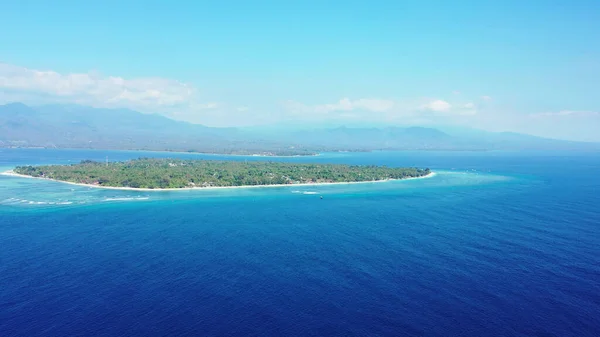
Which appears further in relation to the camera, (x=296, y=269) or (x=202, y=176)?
(x=202, y=176)

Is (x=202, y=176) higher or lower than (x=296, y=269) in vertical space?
higher

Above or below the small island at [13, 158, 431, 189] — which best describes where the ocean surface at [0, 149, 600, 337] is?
below

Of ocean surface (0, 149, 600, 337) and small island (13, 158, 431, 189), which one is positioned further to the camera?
small island (13, 158, 431, 189)

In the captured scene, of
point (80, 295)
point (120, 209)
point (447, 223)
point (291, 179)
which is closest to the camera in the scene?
point (80, 295)

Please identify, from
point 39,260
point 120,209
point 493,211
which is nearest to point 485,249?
point 493,211

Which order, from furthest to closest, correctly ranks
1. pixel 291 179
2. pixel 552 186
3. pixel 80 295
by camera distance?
pixel 291 179 → pixel 552 186 → pixel 80 295

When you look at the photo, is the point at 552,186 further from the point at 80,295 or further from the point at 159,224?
the point at 80,295

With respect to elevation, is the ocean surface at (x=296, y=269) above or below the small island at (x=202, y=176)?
below

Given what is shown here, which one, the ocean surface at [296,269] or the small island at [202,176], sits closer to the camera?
the ocean surface at [296,269]
